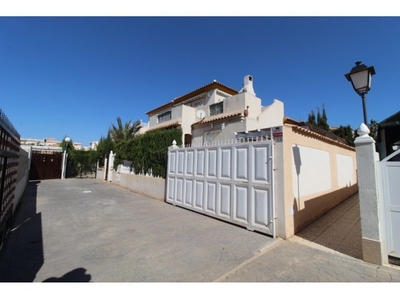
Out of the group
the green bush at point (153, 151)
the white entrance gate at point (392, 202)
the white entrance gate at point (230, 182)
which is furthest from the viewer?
the green bush at point (153, 151)

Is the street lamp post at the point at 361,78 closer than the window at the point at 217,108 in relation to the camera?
Yes

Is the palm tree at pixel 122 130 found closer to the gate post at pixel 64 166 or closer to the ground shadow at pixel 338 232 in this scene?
the gate post at pixel 64 166

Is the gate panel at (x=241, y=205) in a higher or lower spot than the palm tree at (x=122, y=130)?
lower

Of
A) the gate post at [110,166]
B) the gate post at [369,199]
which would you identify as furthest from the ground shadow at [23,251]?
the gate post at [110,166]

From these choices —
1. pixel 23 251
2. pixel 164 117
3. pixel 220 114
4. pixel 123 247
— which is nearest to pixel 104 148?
pixel 164 117

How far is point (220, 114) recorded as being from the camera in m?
13.6

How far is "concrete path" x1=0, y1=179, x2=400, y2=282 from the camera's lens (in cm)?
320

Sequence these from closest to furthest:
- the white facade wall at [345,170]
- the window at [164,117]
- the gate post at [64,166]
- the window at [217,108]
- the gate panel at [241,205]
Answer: the gate panel at [241,205]
the white facade wall at [345,170]
the window at [217,108]
the window at [164,117]
the gate post at [64,166]

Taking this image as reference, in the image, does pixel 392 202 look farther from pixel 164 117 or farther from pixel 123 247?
pixel 164 117

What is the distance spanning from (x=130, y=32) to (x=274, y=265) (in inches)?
397

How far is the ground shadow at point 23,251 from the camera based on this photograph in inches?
125

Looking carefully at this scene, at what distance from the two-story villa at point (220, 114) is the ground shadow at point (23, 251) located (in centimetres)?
876

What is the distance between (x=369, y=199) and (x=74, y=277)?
5.62 metres

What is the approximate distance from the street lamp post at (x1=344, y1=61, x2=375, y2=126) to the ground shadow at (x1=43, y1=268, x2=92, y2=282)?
6608mm
